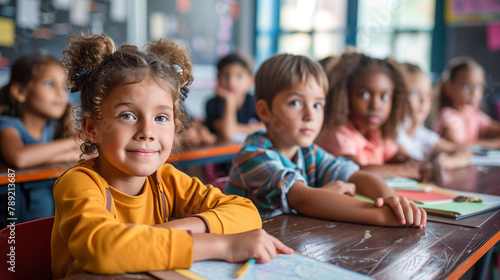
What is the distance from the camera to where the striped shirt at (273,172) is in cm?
122

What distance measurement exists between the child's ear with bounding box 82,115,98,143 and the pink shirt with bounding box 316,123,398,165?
42.8 inches

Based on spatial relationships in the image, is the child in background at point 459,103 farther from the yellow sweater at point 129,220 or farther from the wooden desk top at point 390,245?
Answer: the yellow sweater at point 129,220

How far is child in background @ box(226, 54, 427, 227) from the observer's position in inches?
44.1

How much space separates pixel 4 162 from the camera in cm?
196

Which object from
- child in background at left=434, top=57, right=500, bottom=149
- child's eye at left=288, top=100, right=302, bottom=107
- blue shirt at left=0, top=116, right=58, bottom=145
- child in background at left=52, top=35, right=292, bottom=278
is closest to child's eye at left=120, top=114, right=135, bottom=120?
child in background at left=52, top=35, right=292, bottom=278

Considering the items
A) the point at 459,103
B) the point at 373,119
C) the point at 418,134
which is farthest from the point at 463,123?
the point at 373,119

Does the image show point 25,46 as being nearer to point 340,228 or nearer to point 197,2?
point 197,2

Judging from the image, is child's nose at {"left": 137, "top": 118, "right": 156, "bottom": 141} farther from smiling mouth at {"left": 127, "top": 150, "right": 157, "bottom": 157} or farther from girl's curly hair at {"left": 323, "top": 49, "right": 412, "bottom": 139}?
girl's curly hair at {"left": 323, "top": 49, "right": 412, "bottom": 139}

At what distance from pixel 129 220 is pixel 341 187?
595 mm

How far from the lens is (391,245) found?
94 cm

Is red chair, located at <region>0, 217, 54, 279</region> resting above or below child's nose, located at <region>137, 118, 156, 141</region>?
below

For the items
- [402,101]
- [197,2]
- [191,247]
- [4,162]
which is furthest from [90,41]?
[197,2]

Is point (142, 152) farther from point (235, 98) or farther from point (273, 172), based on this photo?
point (235, 98)

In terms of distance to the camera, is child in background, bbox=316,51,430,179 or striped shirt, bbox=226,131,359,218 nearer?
striped shirt, bbox=226,131,359,218
